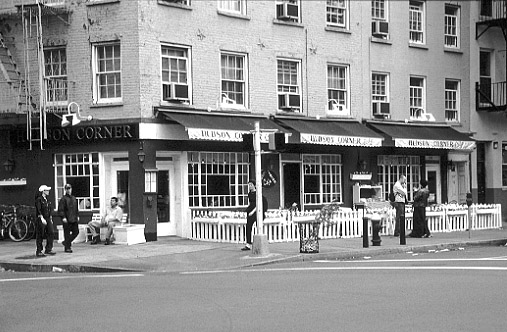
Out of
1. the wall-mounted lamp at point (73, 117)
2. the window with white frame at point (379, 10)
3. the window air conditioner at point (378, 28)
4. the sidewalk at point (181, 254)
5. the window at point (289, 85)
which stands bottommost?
the sidewalk at point (181, 254)

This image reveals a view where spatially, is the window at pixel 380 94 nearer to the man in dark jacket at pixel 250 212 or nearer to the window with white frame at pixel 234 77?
the window with white frame at pixel 234 77

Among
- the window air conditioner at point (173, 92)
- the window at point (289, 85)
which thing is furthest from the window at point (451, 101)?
the window air conditioner at point (173, 92)

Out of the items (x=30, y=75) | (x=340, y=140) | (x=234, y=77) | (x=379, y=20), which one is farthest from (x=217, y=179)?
(x=379, y=20)

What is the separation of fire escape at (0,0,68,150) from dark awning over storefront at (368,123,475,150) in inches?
458

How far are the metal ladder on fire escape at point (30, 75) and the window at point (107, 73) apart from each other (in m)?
1.60

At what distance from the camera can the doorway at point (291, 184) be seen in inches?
1077

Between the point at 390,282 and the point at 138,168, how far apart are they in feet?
37.9

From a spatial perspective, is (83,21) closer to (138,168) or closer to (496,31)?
(138,168)

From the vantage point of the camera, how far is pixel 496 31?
111 feet

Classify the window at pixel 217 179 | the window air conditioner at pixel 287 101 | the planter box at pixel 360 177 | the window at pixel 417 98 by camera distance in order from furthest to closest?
the window at pixel 417 98 → the planter box at pixel 360 177 → the window air conditioner at pixel 287 101 → the window at pixel 217 179

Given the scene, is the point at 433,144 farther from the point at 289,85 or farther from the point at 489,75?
the point at 489,75

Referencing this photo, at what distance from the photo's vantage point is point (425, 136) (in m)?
29.8

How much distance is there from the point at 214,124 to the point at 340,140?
16.1ft

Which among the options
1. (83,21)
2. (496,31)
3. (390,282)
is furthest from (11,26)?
(496,31)
